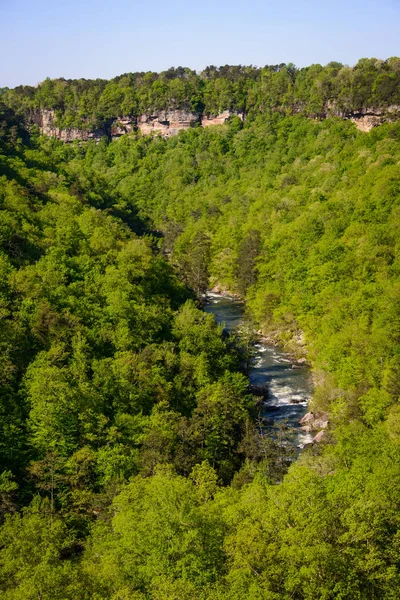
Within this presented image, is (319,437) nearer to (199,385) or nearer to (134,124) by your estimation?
(199,385)

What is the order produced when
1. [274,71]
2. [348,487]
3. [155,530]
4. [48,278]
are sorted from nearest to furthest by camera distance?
[155,530]
[348,487]
[48,278]
[274,71]

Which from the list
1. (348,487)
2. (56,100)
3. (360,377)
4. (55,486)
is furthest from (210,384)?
(56,100)

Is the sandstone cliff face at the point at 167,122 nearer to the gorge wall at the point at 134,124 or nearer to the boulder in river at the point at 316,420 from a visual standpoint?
the gorge wall at the point at 134,124

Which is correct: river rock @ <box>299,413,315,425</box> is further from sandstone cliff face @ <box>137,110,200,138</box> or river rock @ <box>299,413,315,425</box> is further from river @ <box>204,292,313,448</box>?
sandstone cliff face @ <box>137,110,200,138</box>

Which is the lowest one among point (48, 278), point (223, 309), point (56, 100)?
point (223, 309)

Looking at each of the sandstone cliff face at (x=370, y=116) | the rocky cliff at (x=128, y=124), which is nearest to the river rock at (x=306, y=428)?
the sandstone cliff face at (x=370, y=116)

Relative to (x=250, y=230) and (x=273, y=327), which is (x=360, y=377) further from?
(x=250, y=230)

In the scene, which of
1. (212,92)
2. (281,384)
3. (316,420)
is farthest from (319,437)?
(212,92)

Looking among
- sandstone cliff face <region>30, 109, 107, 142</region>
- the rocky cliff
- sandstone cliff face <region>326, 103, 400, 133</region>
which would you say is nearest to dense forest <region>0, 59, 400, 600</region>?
sandstone cliff face <region>326, 103, 400, 133</region>

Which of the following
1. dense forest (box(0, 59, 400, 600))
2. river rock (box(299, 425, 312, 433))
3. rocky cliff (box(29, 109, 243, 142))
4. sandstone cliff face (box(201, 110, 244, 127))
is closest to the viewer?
dense forest (box(0, 59, 400, 600))
